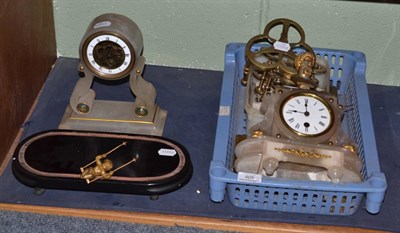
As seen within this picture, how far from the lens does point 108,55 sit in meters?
1.60

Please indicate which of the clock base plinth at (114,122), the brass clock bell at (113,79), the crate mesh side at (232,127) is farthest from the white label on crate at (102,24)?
the crate mesh side at (232,127)

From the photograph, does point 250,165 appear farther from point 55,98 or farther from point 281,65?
point 55,98

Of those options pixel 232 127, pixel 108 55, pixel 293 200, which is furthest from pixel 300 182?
pixel 108 55

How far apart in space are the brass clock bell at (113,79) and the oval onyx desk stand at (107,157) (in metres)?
0.05

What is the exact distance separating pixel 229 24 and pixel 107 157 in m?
0.47

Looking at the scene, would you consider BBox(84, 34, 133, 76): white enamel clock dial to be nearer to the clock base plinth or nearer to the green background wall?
the clock base plinth

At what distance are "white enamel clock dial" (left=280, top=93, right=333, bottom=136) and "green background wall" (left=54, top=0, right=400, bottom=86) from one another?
31cm

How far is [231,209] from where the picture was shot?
1541 millimetres

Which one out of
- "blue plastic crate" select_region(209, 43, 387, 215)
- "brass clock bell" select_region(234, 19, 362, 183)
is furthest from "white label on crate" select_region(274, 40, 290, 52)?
"blue plastic crate" select_region(209, 43, 387, 215)

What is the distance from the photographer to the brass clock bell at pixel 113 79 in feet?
5.17

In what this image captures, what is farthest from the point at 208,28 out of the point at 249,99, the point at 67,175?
the point at 67,175

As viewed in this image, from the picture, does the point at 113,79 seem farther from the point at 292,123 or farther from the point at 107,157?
the point at 292,123

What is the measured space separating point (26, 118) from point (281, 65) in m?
0.59

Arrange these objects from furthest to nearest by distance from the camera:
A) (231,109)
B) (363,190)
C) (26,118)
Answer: (26,118), (231,109), (363,190)
